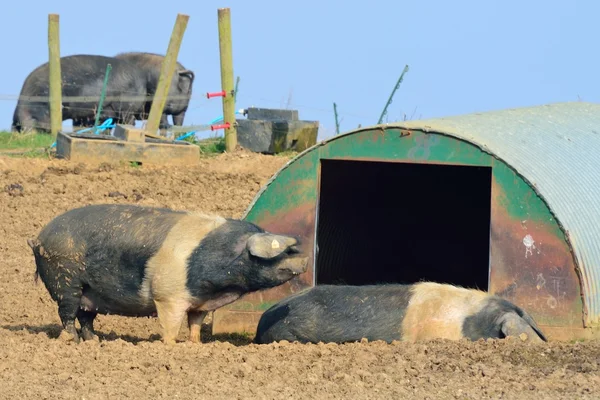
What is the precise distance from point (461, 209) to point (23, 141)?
729 cm


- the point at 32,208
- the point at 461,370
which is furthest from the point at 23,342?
the point at 32,208

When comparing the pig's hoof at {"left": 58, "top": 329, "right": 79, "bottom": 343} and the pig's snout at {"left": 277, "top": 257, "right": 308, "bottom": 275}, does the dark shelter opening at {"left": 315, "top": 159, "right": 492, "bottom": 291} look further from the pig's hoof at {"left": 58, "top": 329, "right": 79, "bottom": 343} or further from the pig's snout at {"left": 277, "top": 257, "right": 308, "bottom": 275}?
the pig's hoof at {"left": 58, "top": 329, "right": 79, "bottom": 343}

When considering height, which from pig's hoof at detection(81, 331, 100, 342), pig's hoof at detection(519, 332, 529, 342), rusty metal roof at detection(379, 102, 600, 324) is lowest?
pig's hoof at detection(81, 331, 100, 342)

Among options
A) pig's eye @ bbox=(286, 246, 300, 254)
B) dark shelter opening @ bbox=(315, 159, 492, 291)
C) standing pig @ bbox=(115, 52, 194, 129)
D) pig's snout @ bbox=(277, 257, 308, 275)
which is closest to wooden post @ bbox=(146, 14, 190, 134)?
dark shelter opening @ bbox=(315, 159, 492, 291)

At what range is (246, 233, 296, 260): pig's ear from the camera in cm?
742

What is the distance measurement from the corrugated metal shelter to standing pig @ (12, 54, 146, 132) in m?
8.70

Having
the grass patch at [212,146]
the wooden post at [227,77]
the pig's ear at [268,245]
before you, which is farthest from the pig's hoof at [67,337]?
the grass patch at [212,146]

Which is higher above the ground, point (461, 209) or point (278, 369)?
point (461, 209)

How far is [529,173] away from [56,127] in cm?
929

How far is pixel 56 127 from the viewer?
15867 millimetres

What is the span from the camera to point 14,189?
1273cm

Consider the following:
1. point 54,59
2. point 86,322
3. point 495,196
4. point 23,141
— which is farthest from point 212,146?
point 495,196

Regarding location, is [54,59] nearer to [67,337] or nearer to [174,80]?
[174,80]

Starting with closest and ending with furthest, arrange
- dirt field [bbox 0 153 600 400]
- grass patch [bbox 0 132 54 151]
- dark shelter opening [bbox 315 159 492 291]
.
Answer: dirt field [bbox 0 153 600 400], dark shelter opening [bbox 315 159 492 291], grass patch [bbox 0 132 54 151]
